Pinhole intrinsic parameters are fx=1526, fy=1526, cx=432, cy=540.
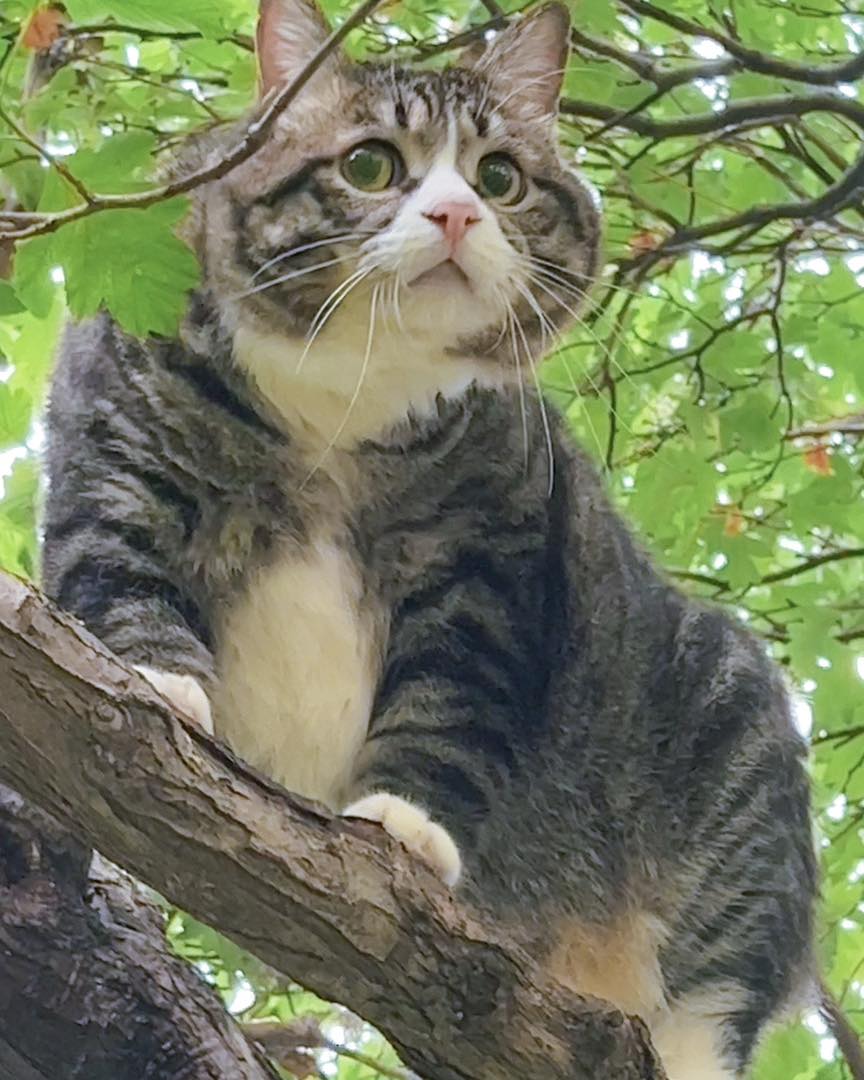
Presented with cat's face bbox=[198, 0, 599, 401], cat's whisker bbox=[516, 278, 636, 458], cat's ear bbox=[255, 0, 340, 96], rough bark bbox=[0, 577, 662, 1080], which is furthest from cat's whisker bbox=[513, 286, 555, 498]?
rough bark bbox=[0, 577, 662, 1080]

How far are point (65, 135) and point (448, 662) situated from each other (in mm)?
885

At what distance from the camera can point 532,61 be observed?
189 cm

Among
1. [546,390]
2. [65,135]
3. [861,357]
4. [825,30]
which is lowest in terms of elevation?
[65,135]

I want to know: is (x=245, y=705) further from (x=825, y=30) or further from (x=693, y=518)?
(x=825, y=30)

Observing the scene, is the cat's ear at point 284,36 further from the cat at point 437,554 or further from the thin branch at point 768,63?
the thin branch at point 768,63

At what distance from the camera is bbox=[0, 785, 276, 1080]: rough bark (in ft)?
4.43

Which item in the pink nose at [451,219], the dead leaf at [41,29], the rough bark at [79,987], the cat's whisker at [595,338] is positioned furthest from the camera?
the cat's whisker at [595,338]

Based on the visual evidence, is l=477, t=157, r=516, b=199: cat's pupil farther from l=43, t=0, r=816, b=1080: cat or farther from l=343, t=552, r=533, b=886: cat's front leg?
l=343, t=552, r=533, b=886: cat's front leg

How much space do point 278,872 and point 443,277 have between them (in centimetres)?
75

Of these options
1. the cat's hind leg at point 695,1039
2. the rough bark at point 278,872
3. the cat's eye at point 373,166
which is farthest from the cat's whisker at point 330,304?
the cat's hind leg at point 695,1039

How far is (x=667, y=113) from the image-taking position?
2338 millimetres

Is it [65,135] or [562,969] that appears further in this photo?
[65,135]

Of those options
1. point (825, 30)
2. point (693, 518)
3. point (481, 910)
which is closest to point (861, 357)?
point (693, 518)

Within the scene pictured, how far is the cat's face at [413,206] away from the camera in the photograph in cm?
168
